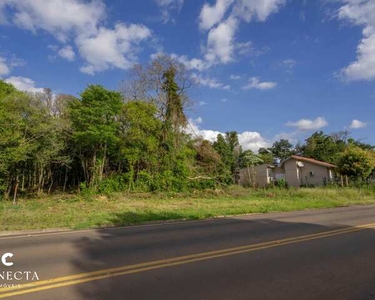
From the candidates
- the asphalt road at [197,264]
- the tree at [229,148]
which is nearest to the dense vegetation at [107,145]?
the tree at [229,148]

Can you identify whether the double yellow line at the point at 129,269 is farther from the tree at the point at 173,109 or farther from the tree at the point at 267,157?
the tree at the point at 267,157

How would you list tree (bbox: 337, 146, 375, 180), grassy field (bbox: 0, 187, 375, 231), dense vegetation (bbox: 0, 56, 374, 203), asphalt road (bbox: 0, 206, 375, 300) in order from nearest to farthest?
asphalt road (bbox: 0, 206, 375, 300), grassy field (bbox: 0, 187, 375, 231), dense vegetation (bbox: 0, 56, 374, 203), tree (bbox: 337, 146, 375, 180)

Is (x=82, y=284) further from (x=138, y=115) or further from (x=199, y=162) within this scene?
(x=199, y=162)

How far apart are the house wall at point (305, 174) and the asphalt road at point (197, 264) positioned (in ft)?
116

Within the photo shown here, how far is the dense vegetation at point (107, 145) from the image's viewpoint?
2017cm

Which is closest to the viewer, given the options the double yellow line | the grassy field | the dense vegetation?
the double yellow line

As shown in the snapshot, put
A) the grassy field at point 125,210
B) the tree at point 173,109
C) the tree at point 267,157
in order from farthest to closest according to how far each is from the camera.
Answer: the tree at point 267,157 < the tree at point 173,109 < the grassy field at point 125,210

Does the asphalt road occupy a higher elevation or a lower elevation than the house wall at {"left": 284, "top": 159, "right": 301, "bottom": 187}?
lower

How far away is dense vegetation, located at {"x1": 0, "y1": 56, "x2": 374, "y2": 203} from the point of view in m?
20.2

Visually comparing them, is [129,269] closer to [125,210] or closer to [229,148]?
[125,210]

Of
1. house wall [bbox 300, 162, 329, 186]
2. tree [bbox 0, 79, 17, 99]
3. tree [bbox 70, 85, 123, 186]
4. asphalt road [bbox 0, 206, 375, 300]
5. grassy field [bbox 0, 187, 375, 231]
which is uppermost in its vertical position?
tree [bbox 0, 79, 17, 99]

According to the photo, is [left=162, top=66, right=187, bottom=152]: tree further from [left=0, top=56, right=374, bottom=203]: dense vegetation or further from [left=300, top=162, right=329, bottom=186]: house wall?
[left=300, top=162, right=329, bottom=186]: house wall

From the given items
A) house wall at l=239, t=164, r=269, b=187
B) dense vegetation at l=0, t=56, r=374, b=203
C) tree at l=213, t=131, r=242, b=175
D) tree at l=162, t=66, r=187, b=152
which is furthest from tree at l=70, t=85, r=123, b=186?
house wall at l=239, t=164, r=269, b=187

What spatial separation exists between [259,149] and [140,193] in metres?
57.0
